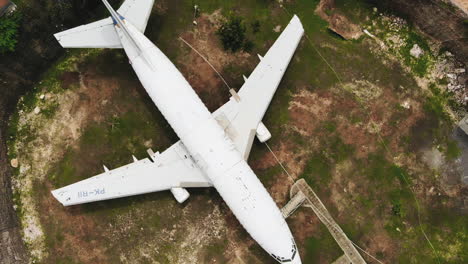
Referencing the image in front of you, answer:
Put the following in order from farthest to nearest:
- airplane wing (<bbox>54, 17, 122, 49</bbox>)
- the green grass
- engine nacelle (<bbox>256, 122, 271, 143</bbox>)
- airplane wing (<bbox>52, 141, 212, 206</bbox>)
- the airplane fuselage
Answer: the green grass, engine nacelle (<bbox>256, 122, 271, 143</bbox>), airplane wing (<bbox>54, 17, 122, 49</bbox>), airplane wing (<bbox>52, 141, 212, 206</bbox>), the airplane fuselage

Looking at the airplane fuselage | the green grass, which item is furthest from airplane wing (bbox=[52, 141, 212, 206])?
the green grass

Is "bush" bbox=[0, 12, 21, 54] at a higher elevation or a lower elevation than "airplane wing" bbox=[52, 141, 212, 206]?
higher

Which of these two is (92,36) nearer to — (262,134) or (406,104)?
(262,134)

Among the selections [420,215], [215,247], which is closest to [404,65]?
[420,215]

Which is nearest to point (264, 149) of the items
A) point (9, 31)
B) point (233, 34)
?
point (233, 34)

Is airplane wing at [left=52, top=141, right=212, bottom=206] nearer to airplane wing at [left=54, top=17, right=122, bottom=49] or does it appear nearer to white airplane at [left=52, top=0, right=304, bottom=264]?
white airplane at [left=52, top=0, right=304, bottom=264]

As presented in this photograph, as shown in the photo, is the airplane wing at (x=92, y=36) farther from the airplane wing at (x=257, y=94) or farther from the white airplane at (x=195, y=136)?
the airplane wing at (x=257, y=94)

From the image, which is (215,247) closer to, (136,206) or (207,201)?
(207,201)
